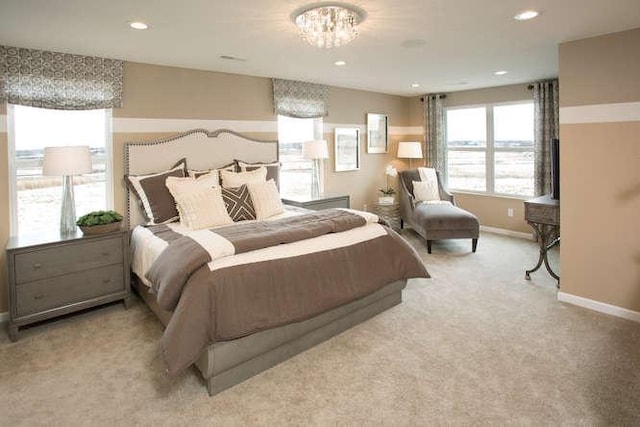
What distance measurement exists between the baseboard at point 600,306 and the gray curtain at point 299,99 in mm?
3626

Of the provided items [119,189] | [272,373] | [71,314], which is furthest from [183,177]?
[272,373]

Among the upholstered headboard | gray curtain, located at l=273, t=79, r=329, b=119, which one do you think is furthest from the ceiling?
the upholstered headboard

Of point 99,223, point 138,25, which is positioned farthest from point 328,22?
point 99,223

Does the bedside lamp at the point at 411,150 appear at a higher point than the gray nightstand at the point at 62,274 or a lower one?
higher

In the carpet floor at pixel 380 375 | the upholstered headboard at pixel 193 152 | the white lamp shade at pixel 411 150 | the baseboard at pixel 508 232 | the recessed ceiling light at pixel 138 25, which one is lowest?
the carpet floor at pixel 380 375

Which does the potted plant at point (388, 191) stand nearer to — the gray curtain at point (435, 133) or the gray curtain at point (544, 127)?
the gray curtain at point (435, 133)

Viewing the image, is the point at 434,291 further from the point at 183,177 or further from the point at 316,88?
the point at 316,88

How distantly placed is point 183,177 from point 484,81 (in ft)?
13.7

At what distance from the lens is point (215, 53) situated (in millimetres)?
3689

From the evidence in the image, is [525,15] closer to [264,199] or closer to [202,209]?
[264,199]

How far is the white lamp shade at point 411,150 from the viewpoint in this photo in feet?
21.5

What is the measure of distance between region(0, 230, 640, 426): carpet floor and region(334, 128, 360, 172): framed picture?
9.87ft

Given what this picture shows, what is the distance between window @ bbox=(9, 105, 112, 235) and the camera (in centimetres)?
347

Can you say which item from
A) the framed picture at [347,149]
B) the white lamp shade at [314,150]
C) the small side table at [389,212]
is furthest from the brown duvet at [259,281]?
the small side table at [389,212]
